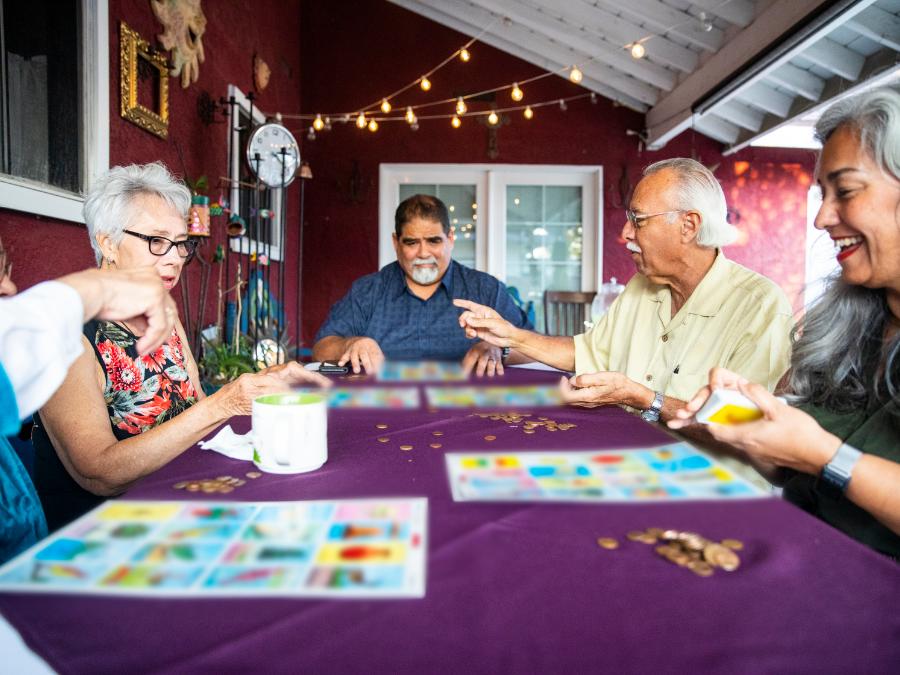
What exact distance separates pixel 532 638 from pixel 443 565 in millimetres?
141

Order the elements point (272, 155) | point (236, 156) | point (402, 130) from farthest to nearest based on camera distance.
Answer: point (402, 130) → point (236, 156) → point (272, 155)

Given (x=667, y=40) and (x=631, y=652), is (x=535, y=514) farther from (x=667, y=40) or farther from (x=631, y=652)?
(x=667, y=40)

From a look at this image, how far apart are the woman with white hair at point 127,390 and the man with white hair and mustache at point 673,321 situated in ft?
2.55

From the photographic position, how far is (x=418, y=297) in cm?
274

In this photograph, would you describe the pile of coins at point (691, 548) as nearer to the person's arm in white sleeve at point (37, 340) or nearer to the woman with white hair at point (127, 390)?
the person's arm in white sleeve at point (37, 340)

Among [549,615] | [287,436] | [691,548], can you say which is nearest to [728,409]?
[691,548]

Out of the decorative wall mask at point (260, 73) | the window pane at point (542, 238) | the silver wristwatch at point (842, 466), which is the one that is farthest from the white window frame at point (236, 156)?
the silver wristwatch at point (842, 466)

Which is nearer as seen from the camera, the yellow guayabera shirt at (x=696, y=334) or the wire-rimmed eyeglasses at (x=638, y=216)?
the yellow guayabera shirt at (x=696, y=334)

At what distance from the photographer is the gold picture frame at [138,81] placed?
2.78 meters

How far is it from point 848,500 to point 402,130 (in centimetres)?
624

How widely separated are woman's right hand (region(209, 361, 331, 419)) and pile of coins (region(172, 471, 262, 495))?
0.86 ft

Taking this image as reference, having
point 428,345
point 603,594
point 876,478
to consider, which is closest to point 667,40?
point 428,345

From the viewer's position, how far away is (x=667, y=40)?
504cm

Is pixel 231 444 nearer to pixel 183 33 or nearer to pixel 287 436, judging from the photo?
pixel 287 436
